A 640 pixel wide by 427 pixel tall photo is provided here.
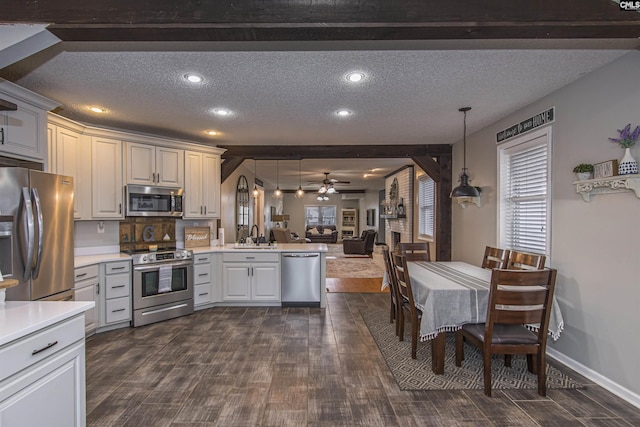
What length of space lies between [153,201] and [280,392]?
10.2 ft

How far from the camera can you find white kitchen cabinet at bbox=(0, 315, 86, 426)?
136 cm

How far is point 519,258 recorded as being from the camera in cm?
328

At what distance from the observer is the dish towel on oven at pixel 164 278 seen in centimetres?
410

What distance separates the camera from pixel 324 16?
5.65ft

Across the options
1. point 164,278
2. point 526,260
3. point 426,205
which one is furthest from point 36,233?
point 426,205

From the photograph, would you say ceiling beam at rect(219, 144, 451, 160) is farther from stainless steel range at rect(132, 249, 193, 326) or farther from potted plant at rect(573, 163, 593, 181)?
potted plant at rect(573, 163, 593, 181)

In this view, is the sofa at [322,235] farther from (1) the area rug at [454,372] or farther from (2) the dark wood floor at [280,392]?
(1) the area rug at [454,372]

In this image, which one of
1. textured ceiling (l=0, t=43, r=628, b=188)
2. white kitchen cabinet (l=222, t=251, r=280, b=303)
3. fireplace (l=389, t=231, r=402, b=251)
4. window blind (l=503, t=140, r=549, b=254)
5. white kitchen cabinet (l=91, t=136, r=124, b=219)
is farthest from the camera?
fireplace (l=389, t=231, r=402, b=251)

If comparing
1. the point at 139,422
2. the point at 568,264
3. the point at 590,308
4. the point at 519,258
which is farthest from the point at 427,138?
the point at 139,422

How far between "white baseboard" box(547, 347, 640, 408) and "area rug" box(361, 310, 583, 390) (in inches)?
6.2

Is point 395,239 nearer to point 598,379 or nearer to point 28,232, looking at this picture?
point 598,379

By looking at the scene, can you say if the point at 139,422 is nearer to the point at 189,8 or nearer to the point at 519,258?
the point at 189,8

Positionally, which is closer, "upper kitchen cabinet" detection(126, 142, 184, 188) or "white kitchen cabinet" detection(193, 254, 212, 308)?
"upper kitchen cabinet" detection(126, 142, 184, 188)

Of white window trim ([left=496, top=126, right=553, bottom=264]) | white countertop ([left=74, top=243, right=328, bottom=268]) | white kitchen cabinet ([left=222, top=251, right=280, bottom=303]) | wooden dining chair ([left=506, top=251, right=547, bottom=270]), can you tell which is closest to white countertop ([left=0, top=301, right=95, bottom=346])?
white countertop ([left=74, top=243, right=328, bottom=268])
